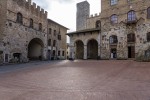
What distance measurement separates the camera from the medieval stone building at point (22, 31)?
754 inches

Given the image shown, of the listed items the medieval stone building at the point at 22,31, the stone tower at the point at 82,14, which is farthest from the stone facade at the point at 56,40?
the stone tower at the point at 82,14

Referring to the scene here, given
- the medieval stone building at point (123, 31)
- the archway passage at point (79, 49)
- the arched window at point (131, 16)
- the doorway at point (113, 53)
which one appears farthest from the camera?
the archway passage at point (79, 49)

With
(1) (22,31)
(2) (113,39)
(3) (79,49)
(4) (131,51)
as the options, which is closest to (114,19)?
(2) (113,39)

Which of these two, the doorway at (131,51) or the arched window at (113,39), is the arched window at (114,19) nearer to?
the arched window at (113,39)

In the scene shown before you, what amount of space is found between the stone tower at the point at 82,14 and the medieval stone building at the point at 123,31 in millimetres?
A: 10941

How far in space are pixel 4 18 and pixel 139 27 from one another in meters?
19.6

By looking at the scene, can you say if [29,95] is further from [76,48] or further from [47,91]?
[76,48]

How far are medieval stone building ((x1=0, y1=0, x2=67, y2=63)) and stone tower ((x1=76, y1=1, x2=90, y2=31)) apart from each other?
10278 millimetres

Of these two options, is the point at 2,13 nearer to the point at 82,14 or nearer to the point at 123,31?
the point at 123,31

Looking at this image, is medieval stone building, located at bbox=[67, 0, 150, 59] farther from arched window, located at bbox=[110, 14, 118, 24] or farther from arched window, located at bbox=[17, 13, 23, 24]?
arched window, located at bbox=[17, 13, 23, 24]

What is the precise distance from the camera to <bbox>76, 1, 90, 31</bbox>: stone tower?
38250 mm

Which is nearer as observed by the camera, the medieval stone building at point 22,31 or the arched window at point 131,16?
the medieval stone building at point 22,31

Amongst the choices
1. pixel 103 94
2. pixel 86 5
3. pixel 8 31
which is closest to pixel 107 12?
pixel 86 5

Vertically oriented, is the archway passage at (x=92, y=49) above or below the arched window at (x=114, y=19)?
below
